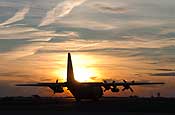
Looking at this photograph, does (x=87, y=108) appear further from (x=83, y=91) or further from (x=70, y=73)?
(x=70, y=73)

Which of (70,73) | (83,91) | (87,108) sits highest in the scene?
(70,73)

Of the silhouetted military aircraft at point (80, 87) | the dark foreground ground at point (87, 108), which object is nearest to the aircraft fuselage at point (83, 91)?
the silhouetted military aircraft at point (80, 87)

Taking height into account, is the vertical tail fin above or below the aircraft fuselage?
above

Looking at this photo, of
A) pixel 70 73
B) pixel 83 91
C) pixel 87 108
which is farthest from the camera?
pixel 70 73

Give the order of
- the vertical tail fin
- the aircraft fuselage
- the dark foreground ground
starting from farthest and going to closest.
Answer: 1. the vertical tail fin
2. the aircraft fuselage
3. the dark foreground ground

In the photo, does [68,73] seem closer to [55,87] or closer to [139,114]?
[55,87]

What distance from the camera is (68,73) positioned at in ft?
292

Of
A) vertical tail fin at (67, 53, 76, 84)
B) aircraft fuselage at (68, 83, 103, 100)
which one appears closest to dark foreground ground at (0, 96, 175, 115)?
aircraft fuselage at (68, 83, 103, 100)

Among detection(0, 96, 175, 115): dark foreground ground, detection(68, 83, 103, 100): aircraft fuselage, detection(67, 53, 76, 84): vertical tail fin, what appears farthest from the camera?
detection(67, 53, 76, 84): vertical tail fin

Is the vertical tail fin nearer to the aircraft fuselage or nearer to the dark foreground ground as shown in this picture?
the aircraft fuselage

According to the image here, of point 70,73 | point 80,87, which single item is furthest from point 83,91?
point 70,73

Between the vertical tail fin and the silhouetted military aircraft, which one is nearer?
the silhouetted military aircraft

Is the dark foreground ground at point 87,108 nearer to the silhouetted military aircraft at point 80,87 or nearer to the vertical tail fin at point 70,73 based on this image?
the silhouetted military aircraft at point 80,87

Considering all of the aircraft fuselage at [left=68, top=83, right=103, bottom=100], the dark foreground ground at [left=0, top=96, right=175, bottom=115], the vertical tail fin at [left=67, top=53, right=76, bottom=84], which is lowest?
the dark foreground ground at [left=0, top=96, right=175, bottom=115]
